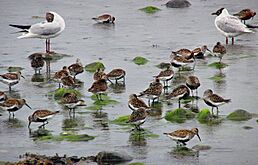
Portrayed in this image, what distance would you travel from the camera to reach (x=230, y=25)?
24.1 meters

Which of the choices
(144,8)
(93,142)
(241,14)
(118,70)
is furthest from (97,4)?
(93,142)

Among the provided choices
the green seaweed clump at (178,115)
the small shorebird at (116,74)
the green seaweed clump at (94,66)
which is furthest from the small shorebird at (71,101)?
the green seaweed clump at (94,66)

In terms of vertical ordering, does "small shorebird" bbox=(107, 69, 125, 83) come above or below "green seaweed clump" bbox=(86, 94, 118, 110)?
above

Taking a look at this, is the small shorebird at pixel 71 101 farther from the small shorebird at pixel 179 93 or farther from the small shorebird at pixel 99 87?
the small shorebird at pixel 179 93

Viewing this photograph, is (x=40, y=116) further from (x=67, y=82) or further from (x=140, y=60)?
(x=140, y=60)

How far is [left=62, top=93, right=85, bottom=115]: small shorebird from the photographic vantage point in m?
16.8

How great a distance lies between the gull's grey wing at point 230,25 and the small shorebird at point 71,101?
808cm

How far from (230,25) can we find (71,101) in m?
8.51

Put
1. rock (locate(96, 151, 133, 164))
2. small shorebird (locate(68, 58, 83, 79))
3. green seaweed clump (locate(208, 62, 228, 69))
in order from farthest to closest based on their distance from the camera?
green seaweed clump (locate(208, 62, 228, 69))
small shorebird (locate(68, 58, 83, 79))
rock (locate(96, 151, 133, 164))

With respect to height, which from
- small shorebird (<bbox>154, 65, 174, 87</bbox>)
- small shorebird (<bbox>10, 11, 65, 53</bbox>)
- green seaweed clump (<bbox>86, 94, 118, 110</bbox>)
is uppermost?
small shorebird (<bbox>10, 11, 65, 53</bbox>)

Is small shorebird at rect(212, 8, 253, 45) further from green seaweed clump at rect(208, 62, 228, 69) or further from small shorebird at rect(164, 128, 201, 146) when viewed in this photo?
small shorebird at rect(164, 128, 201, 146)

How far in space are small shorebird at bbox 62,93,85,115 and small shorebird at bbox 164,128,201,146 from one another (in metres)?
2.64

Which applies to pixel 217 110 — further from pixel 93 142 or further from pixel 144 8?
pixel 144 8

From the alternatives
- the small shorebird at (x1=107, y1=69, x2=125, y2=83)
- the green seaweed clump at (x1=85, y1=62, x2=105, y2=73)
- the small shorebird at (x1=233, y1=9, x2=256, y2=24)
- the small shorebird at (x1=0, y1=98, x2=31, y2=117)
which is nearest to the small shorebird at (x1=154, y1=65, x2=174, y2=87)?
the small shorebird at (x1=107, y1=69, x2=125, y2=83)
